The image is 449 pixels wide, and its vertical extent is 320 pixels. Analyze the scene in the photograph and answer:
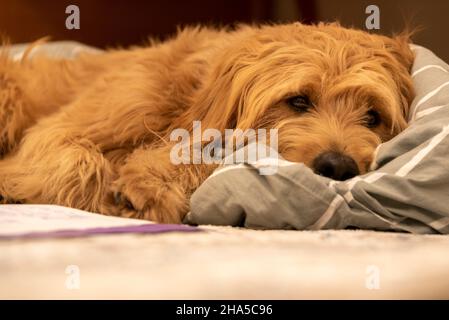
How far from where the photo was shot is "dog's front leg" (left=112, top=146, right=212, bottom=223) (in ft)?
5.40

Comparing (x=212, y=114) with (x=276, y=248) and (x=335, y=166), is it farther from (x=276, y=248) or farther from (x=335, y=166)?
(x=276, y=248)

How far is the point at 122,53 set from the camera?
8.51 feet

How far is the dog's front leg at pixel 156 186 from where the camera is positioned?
1.65 m

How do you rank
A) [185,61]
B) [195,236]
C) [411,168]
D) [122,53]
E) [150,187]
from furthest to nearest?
[122,53] < [185,61] < [150,187] < [411,168] < [195,236]

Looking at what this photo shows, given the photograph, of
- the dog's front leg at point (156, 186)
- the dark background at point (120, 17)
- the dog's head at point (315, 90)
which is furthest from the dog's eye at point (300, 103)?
the dark background at point (120, 17)

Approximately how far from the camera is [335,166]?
156cm

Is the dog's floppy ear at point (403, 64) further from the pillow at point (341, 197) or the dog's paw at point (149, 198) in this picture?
the dog's paw at point (149, 198)

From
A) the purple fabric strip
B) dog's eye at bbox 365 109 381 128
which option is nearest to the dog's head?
dog's eye at bbox 365 109 381 128

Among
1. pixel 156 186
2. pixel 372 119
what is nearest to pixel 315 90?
pixel 372 119

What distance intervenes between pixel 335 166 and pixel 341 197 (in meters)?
0.15
